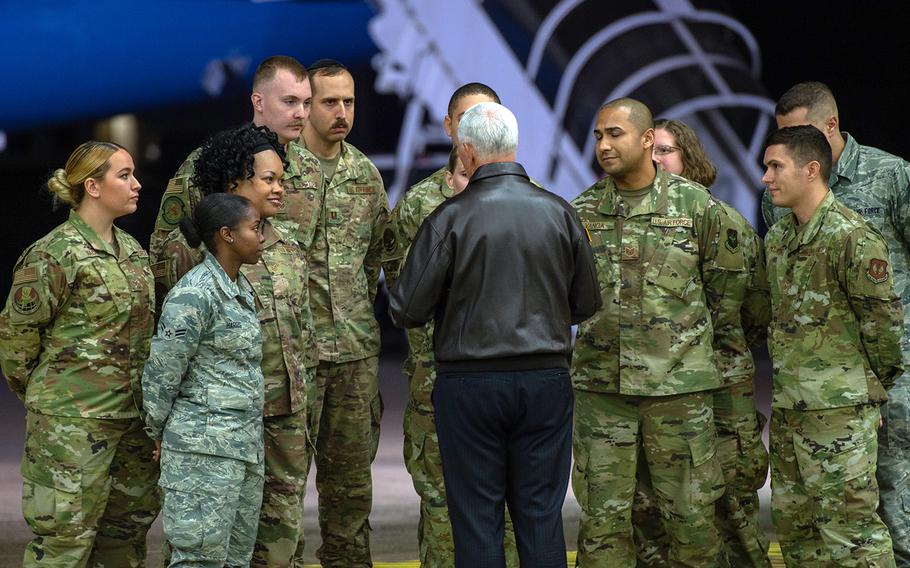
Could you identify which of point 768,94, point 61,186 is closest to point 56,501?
point 61,186

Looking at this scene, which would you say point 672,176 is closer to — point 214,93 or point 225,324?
point 225,324

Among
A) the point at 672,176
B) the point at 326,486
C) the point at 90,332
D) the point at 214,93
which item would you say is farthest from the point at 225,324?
the point at 214,93

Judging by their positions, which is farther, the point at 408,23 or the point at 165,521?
the point at 408,23

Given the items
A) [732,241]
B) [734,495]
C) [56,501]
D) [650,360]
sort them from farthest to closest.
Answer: [734,495], [732,241], [650,360], [56,501]

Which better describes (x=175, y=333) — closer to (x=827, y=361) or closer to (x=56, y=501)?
(x=56, y=501)

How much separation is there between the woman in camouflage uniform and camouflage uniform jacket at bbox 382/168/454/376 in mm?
809

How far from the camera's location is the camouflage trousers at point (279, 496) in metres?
4.33

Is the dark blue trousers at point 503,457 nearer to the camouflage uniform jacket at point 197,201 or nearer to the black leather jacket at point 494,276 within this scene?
the black leather jacket at point 494,276

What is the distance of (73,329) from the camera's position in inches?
167

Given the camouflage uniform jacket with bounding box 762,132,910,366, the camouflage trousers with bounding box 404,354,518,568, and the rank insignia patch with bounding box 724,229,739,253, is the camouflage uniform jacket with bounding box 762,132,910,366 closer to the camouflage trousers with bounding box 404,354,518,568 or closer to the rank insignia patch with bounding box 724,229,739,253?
the rank insignia patch with bounding box 724,229,739,253

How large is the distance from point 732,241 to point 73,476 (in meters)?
2.16

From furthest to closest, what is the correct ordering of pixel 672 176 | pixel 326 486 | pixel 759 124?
1. pixel 759 124
2. pixel 326 486
3. pixel 672 176

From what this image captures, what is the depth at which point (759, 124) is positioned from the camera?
28.0ft

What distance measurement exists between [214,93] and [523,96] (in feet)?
5.77
